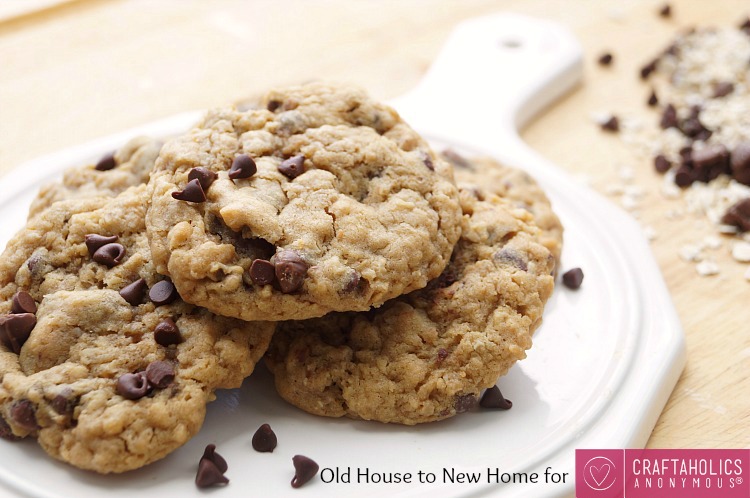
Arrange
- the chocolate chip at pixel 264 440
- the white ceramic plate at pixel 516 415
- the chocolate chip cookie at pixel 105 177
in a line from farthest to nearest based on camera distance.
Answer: the chocolate chip cookie at pixel 105 177
the chocolate chip at pixel 264 440
the white ceramic plate at pixel 516 415

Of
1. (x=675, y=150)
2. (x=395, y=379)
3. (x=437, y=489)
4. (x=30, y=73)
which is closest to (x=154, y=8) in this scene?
(x=30, y=73)

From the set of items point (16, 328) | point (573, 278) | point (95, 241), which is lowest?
point (573, 278)

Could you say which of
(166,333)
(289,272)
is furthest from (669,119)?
(166,333)

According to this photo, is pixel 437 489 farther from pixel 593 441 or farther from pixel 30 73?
A: pixel 30 73

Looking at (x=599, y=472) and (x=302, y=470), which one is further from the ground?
(x=302, y=470)

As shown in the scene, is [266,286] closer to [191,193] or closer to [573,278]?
[191,193]

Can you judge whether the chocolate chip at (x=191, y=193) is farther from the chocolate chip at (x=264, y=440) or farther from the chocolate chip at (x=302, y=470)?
the chocolate chip at (x=302, y=470)

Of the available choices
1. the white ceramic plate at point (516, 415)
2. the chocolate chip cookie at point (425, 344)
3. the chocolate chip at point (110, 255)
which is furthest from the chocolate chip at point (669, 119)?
the chocolate chip at point (110, 255)
